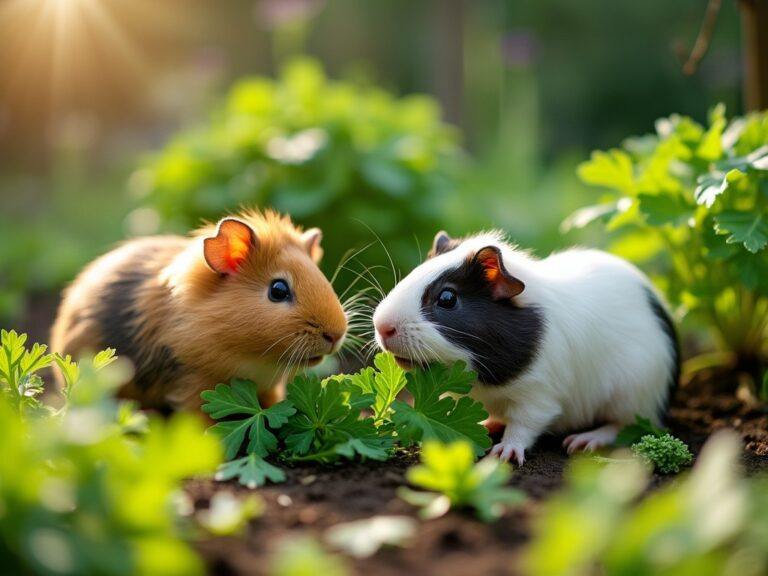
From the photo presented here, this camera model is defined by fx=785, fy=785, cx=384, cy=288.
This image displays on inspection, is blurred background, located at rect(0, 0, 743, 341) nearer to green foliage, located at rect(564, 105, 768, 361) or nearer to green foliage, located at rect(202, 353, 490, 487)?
green foliage, located at rect(564, 105, 768, 361)

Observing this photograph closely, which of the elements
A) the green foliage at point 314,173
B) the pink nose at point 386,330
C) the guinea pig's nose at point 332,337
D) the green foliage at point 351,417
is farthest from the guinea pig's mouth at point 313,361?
the green foliage at point 314,173

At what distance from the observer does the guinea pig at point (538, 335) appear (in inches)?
121

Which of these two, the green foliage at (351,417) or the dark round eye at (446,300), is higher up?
the dark round eye at (446,300)

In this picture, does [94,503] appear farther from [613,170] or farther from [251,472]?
[613,170]

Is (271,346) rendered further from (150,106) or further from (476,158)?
(150,106)

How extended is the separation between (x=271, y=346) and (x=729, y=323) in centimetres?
238

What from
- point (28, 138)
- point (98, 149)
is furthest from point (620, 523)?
point (98, 149)

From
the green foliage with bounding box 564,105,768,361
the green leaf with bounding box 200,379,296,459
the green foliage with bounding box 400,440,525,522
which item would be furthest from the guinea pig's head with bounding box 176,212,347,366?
the green foliage with bounding box 564,105,768,361

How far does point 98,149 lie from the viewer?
13.4 metres

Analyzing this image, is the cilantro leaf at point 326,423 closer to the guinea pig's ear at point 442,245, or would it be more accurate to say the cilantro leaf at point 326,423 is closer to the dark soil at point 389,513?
the dark soil at point 389,513

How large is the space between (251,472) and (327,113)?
3.70 metres

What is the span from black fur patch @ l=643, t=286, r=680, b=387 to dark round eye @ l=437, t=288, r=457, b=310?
39.7 inches

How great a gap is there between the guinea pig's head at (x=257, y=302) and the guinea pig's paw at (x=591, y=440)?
3.54 ft

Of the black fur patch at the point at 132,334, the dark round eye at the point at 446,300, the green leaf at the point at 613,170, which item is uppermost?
the green leaf at the point at 613,170
